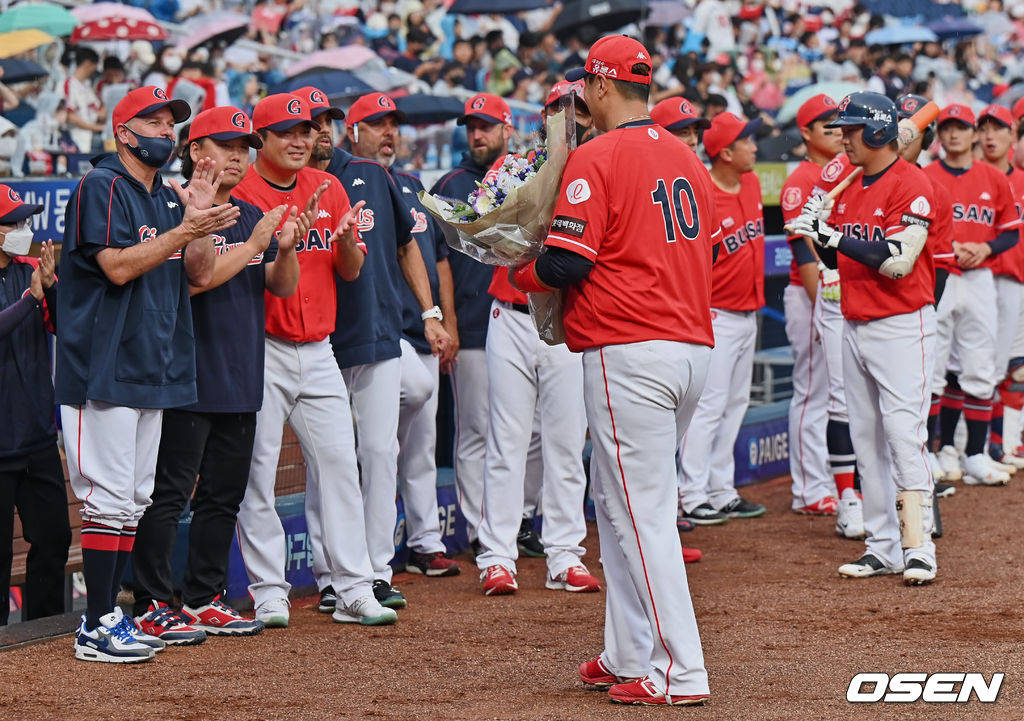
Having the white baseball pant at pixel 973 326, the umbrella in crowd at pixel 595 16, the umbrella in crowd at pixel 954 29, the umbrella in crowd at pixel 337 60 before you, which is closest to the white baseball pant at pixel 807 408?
the white baseball pant at pixel 973 326

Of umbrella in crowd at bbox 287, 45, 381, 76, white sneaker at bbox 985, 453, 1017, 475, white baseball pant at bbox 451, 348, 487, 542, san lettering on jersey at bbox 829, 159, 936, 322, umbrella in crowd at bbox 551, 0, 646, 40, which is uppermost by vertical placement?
umbrella in crowd at bbox 551, 0, 646, 40

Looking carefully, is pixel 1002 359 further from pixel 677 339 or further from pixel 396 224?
pixel 677 339

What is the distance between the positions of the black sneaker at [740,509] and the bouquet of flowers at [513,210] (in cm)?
393

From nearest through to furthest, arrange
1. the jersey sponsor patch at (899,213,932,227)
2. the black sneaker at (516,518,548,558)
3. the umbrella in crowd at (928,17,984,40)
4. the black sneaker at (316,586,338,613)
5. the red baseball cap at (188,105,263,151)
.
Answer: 1. the red baseball cap at (188,105,263,151)
2. the black sneaker at (316,586,338,613)
3. the jersey sponsor patch at (899,213,932,227)
4. the black sneaker at (516,518,548,558)
5. the umbrella in crowd at (928,17,984,40)

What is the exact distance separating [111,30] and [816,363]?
8335 millimetres

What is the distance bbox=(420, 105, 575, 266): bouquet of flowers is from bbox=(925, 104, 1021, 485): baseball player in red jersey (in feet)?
16.2

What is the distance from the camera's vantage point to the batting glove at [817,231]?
6473 millimetres

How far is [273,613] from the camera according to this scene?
584 cm

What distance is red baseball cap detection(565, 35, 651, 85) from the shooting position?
455 centimetres

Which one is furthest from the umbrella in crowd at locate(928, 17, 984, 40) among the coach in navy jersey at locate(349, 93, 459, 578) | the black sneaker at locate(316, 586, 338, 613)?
the black sneaker at locate(316, 586, 338, 613)

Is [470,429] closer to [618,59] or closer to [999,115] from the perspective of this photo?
[618,59]

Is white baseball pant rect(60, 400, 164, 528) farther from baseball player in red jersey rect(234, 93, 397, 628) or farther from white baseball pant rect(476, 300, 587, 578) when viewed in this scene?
white baseball pant rect(476, 300, 587, 578)

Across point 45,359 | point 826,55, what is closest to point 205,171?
point 45,359

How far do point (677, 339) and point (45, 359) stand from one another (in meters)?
2.89
